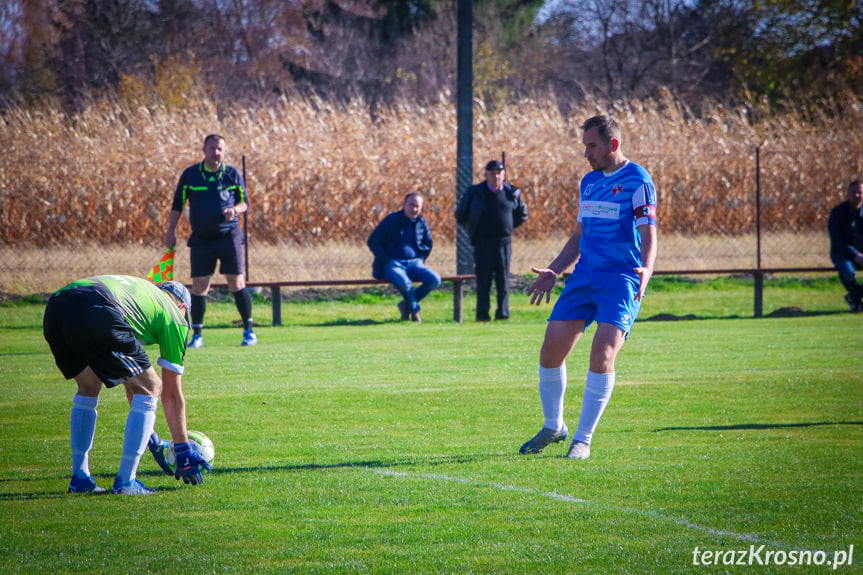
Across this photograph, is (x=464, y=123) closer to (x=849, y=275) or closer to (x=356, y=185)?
(x=356, y=185)

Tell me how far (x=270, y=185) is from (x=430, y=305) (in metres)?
4.93

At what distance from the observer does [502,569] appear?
3.93m

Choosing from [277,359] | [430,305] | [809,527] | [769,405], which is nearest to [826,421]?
[769,405]

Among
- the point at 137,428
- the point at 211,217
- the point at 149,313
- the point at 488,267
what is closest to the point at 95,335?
the point at 149,313

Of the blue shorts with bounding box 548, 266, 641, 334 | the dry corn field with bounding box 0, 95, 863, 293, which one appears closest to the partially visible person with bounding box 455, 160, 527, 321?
the dry corn field with bounding box 0, 95, 863, 293

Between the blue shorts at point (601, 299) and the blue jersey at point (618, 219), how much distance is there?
71 millimetres

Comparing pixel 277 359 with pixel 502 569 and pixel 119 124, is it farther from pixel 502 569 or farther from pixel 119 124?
pixel 119 124

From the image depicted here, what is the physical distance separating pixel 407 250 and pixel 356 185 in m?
5.84

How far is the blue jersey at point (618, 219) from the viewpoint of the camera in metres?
5.84

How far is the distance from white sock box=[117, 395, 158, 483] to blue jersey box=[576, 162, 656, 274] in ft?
8.79

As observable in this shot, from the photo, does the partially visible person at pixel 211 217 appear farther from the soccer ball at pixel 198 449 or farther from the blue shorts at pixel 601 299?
the blue shorts at pixel 601 299

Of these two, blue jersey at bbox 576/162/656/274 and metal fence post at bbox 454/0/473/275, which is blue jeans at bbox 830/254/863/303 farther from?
blue jersey at bbox 576/162/656/274

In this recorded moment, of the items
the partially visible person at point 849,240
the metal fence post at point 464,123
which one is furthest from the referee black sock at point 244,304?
the partially visible person at point 849,240

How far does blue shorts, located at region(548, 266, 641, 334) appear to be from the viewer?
5809 mm
